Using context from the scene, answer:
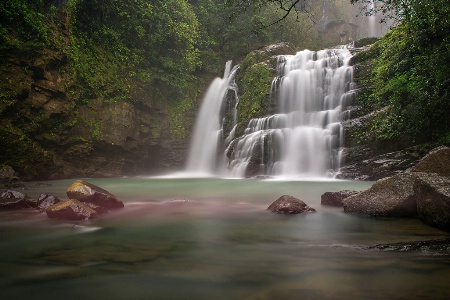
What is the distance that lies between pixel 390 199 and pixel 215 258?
3.79 metres

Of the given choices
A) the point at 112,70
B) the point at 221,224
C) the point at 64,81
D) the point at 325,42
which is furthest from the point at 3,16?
the point at 325,42

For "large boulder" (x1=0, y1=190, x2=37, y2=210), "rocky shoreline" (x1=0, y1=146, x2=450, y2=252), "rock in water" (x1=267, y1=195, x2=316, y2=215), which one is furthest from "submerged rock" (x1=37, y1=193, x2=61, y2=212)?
"rock in water" (x1=267, y1=195, x2=316, y2=215)

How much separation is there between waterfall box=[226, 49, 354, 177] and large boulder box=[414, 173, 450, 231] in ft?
28.0

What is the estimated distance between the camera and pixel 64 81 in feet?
48.2

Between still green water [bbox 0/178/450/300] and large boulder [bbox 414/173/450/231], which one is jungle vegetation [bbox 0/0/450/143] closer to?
large boulder [bbox 414/173/450/231]

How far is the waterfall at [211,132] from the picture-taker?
18.7 meters

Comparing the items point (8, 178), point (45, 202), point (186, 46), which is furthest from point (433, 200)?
point (186, 46)

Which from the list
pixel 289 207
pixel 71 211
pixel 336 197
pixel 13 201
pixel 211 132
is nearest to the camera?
pixel 71 211

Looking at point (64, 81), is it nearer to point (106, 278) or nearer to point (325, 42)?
point (106, 278)

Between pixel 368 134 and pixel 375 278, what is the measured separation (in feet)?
37.1

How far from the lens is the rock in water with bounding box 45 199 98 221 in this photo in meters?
5.91

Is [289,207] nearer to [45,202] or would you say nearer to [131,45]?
[45,202]

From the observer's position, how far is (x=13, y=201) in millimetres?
6895

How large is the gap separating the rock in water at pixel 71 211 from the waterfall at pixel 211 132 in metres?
11.6
